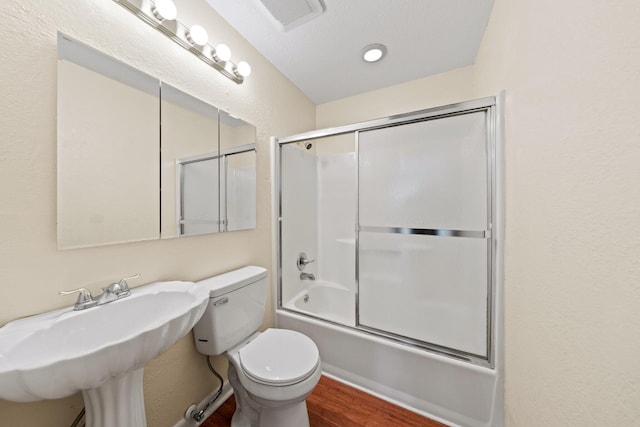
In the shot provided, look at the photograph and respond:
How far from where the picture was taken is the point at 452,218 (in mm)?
1342

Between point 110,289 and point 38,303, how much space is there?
0.18m

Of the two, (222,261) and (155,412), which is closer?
(155,412)

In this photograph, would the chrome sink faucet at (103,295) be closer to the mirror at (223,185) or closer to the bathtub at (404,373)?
the mirror at (223,185)

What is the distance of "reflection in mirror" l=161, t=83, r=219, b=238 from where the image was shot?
1133 mm

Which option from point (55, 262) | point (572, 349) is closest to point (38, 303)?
point (55, 262)

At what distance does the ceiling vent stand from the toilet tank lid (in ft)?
5.19

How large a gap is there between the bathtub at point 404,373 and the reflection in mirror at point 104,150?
4.16ft

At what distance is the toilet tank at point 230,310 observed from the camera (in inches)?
A: 46.2

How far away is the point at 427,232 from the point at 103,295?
1.62m

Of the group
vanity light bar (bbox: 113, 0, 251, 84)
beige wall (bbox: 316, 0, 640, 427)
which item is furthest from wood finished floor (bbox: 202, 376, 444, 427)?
vanity light bar (bbox: 113, 0, 251, 84)

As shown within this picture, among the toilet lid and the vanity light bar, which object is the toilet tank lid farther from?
the vanity light bar

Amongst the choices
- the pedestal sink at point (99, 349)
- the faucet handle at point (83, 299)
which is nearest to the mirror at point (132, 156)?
the faucet handle at point (83, 299)

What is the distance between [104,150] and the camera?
92cm

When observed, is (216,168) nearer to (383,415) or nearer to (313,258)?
(313,258)
